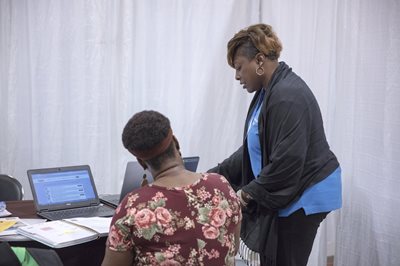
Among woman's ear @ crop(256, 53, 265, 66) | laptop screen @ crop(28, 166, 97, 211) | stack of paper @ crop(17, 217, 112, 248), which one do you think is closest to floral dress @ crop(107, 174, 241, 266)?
stack of paper @ crop(17, 217, 112, 248)

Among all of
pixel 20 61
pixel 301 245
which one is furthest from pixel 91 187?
pixel 20 61

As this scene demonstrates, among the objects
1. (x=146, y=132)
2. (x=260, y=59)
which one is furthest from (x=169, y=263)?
(x=260, y=59)

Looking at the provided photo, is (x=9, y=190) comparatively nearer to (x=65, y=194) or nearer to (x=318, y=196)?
(x=65, y=194)

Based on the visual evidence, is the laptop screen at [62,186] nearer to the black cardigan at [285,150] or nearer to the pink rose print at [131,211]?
the black cardigan at [285,150]

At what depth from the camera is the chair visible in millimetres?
2572

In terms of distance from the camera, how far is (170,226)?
123cm

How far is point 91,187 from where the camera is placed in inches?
85.6

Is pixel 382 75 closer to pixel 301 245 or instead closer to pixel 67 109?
pixel 301 245

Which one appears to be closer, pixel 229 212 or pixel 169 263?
pixel 169 263

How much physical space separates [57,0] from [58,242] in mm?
1901

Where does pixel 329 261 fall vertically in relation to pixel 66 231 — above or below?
below

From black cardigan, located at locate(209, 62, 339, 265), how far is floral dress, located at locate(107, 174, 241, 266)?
52cm

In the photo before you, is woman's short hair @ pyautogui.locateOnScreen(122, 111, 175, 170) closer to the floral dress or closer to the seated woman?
the seated woman

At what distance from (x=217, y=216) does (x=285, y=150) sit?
1.75 ft
